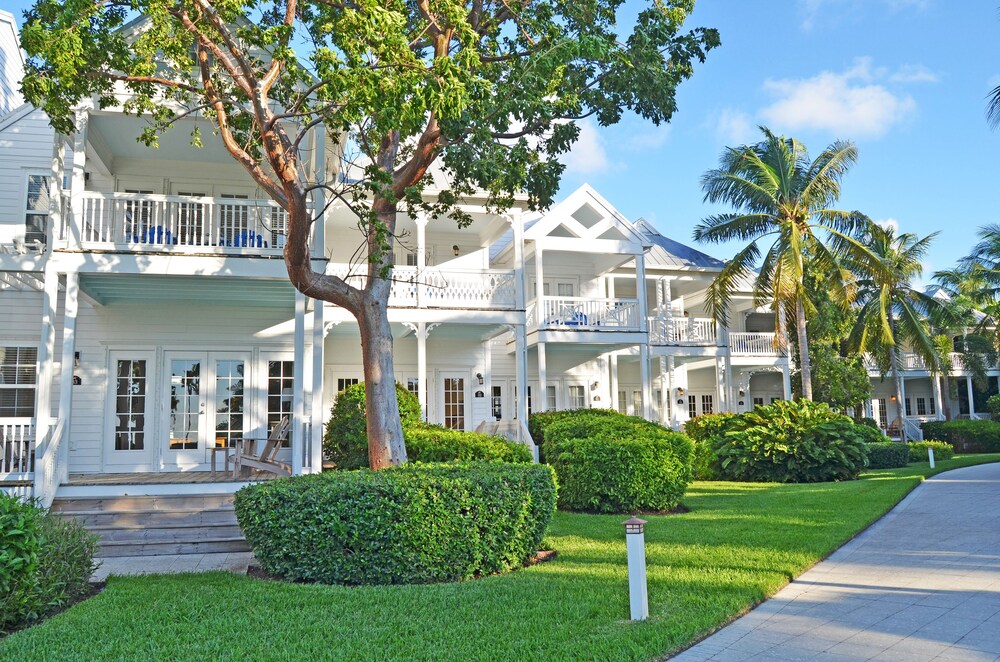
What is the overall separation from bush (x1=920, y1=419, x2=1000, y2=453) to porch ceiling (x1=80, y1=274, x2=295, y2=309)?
27.6 meters

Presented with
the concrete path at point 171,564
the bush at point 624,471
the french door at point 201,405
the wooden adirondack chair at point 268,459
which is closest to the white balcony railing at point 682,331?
the bush at point 624,471

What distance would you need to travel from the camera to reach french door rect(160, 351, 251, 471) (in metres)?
14.5

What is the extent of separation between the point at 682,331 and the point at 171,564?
1852 centimetres

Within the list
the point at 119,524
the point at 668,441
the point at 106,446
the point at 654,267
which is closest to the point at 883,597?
the point at 668,441

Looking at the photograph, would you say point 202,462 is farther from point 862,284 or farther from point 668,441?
point 862,284

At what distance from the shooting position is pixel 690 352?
2408cm

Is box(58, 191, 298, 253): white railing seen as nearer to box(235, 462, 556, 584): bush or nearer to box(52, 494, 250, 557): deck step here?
box(52, 494, 250, 557): deck step

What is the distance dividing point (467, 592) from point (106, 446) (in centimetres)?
1004

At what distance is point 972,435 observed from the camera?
2978cm

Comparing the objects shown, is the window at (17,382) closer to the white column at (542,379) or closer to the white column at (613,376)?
the white column at (542,379)

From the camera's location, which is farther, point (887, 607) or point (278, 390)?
point (278, 390)

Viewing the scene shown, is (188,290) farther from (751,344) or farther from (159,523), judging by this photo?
(751,344)

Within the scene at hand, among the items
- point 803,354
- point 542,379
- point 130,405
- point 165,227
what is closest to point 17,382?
point 130,405

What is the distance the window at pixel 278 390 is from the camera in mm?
15219
